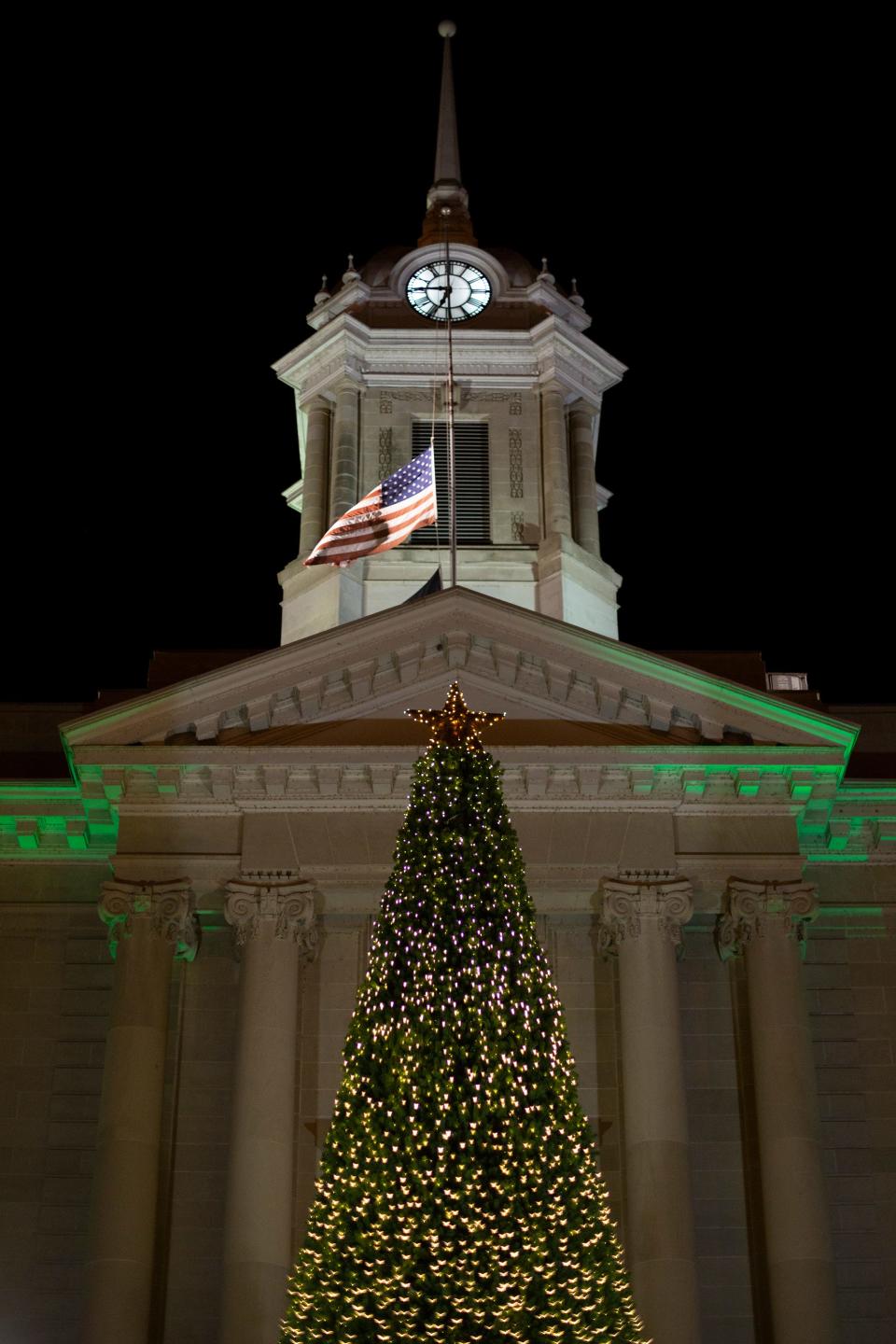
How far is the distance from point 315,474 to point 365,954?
14915mm

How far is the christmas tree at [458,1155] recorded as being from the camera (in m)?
21.2

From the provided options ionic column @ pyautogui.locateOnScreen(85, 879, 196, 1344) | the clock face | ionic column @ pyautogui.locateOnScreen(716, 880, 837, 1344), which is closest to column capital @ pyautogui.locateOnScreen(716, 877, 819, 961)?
ionic column @ pyautogui.locateOnScreen(716, 880, 837, 1344)

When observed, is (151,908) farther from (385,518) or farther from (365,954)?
(385,518)

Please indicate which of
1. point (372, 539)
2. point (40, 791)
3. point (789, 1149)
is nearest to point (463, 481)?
point (372, 539)

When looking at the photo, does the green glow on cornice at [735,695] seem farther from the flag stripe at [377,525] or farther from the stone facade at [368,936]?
the flag stripe at [377,525]

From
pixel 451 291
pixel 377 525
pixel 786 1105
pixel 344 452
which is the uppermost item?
pixel 451 291

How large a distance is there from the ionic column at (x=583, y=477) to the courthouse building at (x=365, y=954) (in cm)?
854

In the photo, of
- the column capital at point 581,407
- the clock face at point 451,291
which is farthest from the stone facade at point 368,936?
the clock face at point 451,291

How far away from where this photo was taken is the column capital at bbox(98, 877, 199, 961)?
30938 mm

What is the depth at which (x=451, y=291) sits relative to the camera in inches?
1805

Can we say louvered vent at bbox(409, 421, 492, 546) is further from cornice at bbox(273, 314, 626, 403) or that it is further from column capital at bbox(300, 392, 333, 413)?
column capital at bbox(300, 392, 333, 413)

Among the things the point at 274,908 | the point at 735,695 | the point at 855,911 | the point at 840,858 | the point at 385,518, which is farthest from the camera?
the point at 385,518

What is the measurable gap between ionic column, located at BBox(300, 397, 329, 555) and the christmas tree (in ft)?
65.6

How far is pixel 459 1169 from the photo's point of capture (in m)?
21.5
